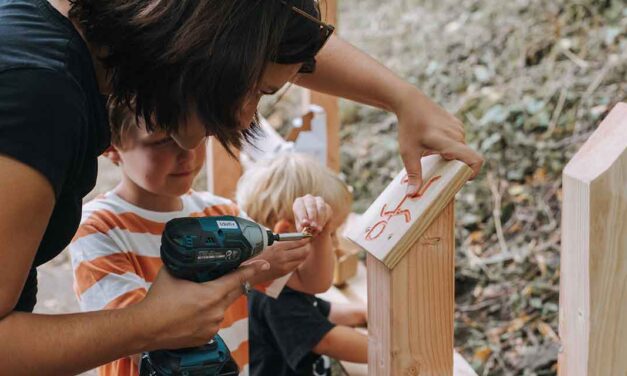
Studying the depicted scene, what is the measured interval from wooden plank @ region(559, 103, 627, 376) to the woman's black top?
784mm

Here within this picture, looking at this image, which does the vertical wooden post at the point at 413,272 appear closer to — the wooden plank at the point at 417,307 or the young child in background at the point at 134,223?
the wooden plank at the point at 417,307

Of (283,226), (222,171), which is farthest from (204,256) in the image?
(222,171)

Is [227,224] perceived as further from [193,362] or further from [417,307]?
[417,307]

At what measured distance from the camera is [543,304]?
334 centimetres

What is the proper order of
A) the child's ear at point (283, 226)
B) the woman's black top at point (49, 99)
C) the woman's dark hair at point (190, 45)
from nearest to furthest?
the woman's black top at point (49, 99)
the woman's dark hair at point (190, 45)
the child's ear at point (283, 226)

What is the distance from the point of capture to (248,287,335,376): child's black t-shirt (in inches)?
89.4

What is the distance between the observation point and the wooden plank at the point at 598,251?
48.2 inches

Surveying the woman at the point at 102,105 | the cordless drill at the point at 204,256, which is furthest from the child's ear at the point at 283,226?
the woman at the point at 102,105

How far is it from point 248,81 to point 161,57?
14 centimetres

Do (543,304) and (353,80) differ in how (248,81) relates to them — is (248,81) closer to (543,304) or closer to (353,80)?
(353,80)

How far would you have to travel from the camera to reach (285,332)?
7.46 feet

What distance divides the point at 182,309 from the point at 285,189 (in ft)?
3.42

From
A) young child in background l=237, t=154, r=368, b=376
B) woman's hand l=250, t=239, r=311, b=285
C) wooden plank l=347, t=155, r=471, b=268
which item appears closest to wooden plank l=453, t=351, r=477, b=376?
young child in background l=237, t=154, r=368, b=376

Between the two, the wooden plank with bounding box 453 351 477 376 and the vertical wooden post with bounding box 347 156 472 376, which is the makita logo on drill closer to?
the vertical wooden post with bounding box 347 156 472 376
